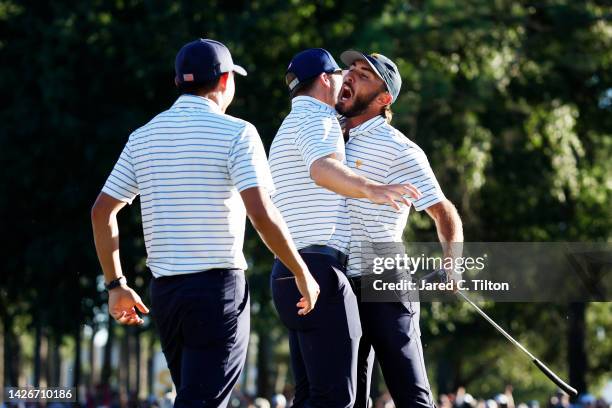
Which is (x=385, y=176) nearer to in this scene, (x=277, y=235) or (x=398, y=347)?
(x=398, y=347)

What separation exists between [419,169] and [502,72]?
60.8 ft

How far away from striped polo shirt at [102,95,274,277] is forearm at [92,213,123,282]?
0.18 meters

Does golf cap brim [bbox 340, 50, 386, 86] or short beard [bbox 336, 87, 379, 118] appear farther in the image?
short beard [bbox 336, 87, 379, 118]

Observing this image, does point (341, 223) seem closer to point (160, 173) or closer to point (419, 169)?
point (419, 169)

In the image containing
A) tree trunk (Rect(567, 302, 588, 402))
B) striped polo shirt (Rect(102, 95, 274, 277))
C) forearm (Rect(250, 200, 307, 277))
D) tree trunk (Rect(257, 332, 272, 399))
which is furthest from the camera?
tree trunk (Rect(257, 332, 272, 399))

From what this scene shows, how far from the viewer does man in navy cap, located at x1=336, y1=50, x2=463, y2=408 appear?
19.7 ft

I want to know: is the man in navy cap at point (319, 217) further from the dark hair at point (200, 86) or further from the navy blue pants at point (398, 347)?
the dark hair at point (200, 86)

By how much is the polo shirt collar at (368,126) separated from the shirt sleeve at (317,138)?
0.45 m

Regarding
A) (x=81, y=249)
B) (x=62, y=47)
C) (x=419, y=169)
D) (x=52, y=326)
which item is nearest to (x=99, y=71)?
(x=62, y=47)

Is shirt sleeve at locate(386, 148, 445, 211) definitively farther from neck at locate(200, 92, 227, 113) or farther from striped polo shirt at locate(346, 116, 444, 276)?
neck at locate(200, 92, 227, 113)

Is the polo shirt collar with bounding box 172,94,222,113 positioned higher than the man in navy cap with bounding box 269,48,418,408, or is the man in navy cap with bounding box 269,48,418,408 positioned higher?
the polo shirt collar with bounding box 172,94,222,113

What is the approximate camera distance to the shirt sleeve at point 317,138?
18.4 ft

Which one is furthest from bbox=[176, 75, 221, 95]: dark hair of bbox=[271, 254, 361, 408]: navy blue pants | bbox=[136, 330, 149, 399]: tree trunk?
bbox=[136, 330, 149, 399]: tree trunk

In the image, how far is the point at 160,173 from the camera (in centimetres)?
532
